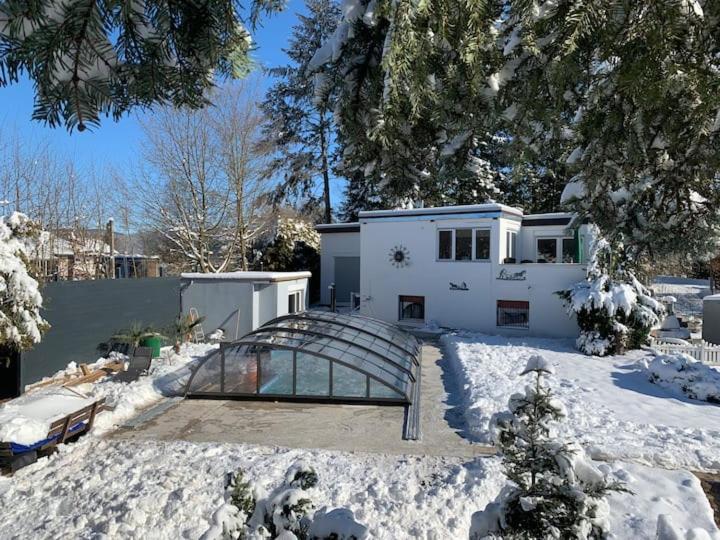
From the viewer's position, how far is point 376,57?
1.81 meters

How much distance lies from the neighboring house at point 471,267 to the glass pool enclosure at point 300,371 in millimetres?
8337

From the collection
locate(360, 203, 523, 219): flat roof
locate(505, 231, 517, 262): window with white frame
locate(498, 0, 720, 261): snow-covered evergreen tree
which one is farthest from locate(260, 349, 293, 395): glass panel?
locate(505, 231, 517, 262): window with white frame

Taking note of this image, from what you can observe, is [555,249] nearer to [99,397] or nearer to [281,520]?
[99,397]

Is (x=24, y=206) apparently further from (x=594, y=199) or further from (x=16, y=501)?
(x=594, y=199)

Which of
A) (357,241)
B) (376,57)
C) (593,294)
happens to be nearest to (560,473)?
(376,57)

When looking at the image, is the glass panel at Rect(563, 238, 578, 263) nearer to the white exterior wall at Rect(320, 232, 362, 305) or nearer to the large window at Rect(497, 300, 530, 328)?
the large window at Rect(497, 300, 530, 328)

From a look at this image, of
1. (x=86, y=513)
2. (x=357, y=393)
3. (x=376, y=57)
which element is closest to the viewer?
(x=376, y=57)

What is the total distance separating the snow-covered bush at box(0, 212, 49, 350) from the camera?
7.25 metres

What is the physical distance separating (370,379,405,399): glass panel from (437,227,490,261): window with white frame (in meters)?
9.48

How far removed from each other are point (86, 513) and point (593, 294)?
1241 centimetres

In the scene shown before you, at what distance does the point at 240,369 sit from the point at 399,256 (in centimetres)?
1022

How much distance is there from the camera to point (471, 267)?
16609mm

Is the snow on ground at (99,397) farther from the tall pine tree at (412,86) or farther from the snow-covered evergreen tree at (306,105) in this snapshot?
the tall pine tree at (412,86)

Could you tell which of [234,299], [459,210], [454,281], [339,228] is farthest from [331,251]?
[234,299]
